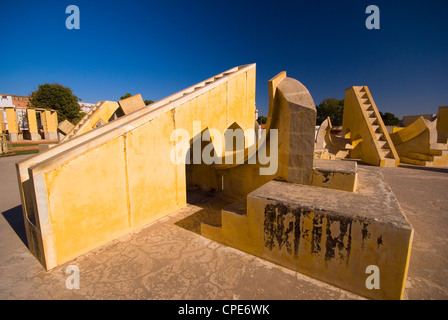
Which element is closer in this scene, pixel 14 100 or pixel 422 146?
pixel 422 146

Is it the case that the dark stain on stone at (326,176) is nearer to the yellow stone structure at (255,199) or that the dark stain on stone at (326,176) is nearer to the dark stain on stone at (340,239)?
the yellow stone structure at (255,199)

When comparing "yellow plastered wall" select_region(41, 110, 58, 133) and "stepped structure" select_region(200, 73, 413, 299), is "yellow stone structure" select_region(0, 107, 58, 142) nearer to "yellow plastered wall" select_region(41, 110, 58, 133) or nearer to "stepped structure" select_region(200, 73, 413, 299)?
"yellow plastered wall" select_region(41, 110, 58, 133)

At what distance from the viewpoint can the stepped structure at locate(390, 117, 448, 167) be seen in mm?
9883

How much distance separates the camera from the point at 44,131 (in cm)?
2486

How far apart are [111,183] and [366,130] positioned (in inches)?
460

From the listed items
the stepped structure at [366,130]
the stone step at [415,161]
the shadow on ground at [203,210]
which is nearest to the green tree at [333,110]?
the stepped structure at [366,130]

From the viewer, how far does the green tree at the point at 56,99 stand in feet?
97.5

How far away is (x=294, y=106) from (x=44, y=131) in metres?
31.6

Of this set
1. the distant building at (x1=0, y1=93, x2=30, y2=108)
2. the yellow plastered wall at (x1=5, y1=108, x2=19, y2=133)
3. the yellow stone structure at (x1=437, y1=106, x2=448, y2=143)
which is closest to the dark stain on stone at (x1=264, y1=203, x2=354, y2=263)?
the yellow stone structure at (x1=437, y1=106, x2=448, y2=143)

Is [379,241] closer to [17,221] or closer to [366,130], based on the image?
[17,221]

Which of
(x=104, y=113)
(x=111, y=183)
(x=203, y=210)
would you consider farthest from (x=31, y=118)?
(x=203, y=210)

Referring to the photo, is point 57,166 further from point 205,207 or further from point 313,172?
point 313,172

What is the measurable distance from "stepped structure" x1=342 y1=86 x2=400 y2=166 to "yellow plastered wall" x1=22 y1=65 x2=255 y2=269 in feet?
29.8

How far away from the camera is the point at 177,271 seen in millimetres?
2850
